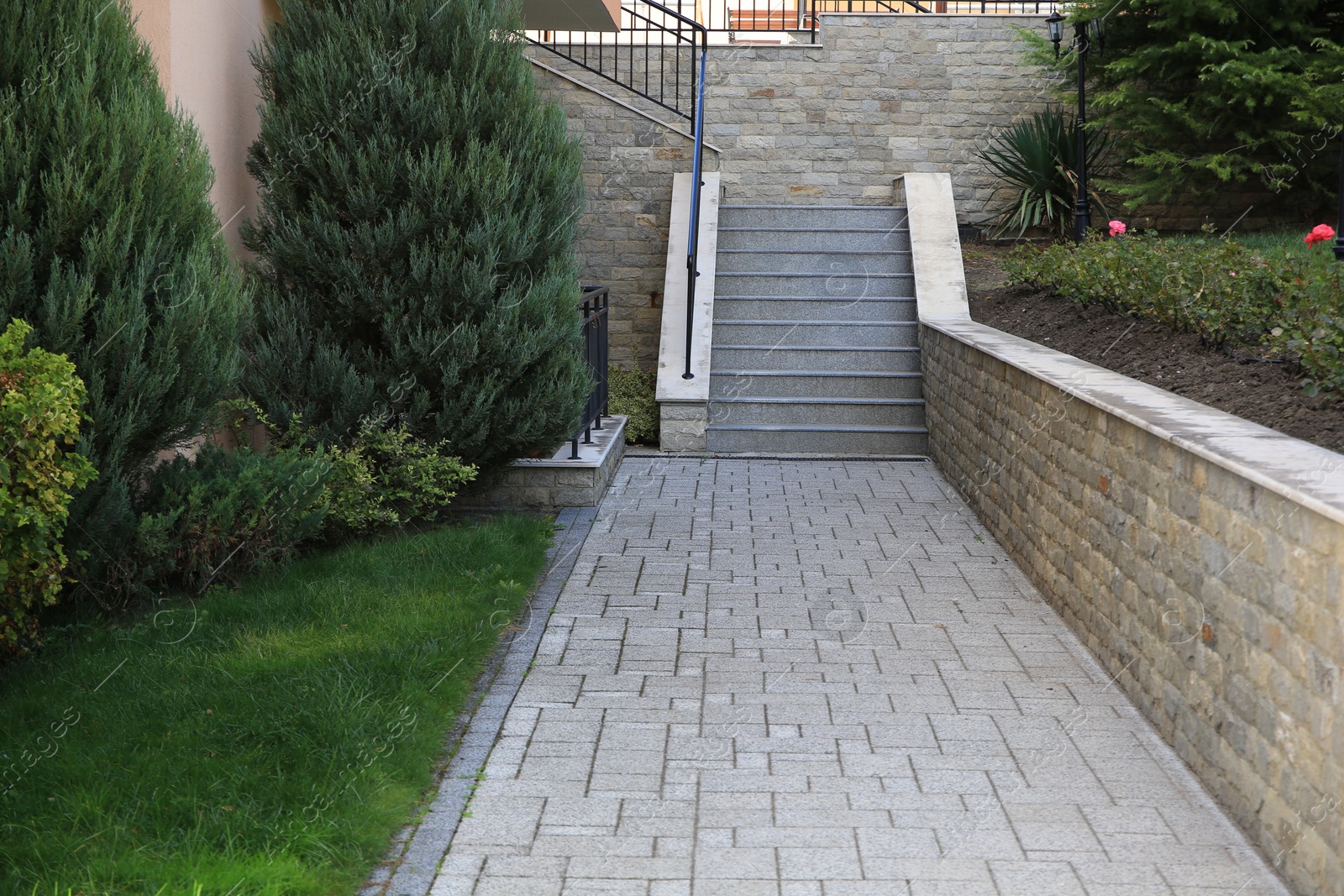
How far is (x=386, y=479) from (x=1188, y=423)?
13.3 ft

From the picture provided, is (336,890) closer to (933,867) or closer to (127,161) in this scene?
(933,867)

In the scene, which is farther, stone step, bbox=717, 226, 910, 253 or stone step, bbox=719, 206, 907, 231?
stone step, bbox=719, 206, 907, 231

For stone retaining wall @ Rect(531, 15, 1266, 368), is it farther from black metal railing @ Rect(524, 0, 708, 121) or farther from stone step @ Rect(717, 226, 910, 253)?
stone step @ Rect(717, 226, 910, 253)

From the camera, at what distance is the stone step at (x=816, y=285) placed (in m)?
11.3

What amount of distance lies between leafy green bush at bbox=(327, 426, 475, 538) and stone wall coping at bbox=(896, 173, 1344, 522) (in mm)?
3196

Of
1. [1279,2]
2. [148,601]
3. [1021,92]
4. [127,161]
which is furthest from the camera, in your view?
[1021,92]

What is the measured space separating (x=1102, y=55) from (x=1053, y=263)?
450 centimetres

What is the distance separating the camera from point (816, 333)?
10773mm

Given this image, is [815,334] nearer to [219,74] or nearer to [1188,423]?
[219,74]

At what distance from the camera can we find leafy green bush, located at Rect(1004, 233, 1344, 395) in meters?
5.05

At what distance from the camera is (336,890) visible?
3.00m

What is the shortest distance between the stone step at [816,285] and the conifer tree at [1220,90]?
10.4 feet

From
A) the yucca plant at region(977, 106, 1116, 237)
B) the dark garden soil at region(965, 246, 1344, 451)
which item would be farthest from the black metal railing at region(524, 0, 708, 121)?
the dark garden soil at region(965, 246, 1344, 451)

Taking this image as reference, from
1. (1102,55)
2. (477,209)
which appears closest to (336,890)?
(477,209)
